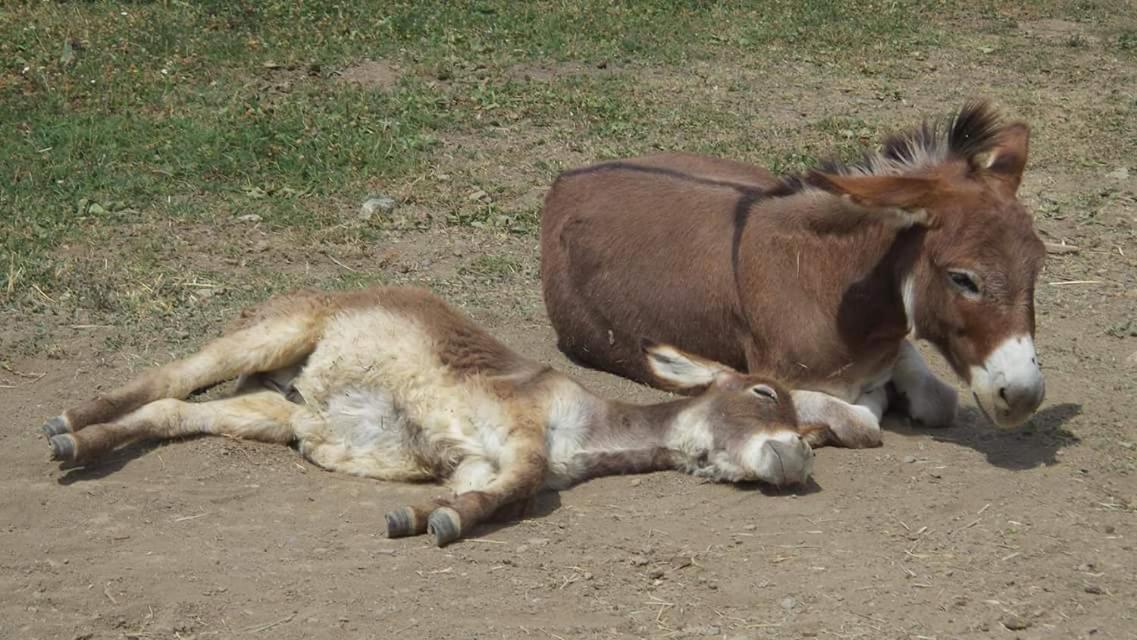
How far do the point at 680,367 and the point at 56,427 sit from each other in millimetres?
2504

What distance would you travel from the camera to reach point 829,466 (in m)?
5.71

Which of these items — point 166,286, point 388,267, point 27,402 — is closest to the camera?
point 27,402

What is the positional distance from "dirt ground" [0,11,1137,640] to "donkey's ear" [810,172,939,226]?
3.19 feet

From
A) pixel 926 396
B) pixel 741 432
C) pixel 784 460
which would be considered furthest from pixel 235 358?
pixel 926 396

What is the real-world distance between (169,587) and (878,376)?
10.3 ft

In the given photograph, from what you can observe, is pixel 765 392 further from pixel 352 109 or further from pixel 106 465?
pixel 352 109

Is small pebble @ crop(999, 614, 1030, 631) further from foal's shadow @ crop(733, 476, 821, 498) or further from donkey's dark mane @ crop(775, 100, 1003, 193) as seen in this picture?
donkey's dark mane @ crop(775, 100, 1003, 193)

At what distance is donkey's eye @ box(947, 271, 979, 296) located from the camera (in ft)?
18.4

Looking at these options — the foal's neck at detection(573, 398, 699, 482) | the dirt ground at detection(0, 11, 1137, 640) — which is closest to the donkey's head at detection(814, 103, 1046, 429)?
the dirt ground at detection(0, 11, 1137, 640)

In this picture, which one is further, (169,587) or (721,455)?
(721,455)

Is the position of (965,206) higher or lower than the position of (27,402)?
higher

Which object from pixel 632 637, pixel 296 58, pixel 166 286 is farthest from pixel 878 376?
pixel 296 58

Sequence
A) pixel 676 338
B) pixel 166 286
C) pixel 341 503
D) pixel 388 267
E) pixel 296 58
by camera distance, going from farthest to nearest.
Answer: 1. pixel 296 58
2. pixel 388 267
3. pixel 166 286
4. pixel 676 338
5. pixel 341 503

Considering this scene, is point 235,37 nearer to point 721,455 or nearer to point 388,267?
point 388,267
